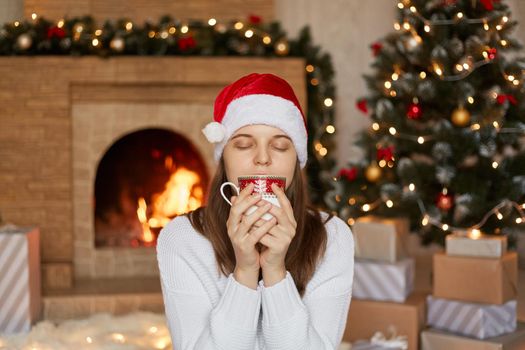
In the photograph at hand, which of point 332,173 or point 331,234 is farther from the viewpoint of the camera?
point 332,173

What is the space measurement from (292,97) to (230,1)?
2912mm

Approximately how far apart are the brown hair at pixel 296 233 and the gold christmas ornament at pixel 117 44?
251 centimetres

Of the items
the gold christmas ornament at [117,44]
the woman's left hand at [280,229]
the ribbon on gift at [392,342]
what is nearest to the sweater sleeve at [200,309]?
the woman's left hand at [280,229]

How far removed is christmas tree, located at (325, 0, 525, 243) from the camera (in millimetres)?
3674

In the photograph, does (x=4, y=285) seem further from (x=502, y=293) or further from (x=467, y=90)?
(x=467, y=90)

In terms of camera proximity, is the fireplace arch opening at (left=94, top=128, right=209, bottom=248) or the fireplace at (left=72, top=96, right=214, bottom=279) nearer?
the fireplace at (left=72, top=96, right=214, bottom=279)

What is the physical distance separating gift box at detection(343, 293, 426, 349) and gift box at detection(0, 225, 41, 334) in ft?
4.68

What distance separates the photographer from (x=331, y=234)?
1.66 m

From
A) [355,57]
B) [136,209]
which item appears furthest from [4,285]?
[355,57]

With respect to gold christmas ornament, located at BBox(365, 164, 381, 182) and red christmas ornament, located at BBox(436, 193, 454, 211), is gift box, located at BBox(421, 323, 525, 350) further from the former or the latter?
gold christmas ornament, located at BBox(365, 164, 381, 182)

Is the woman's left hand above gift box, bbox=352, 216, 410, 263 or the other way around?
above

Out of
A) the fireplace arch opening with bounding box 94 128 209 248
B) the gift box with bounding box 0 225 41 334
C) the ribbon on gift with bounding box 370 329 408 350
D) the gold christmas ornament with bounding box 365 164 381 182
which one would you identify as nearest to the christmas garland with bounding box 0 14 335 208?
the gold christmas ornament with bounding box 365 164 381 182

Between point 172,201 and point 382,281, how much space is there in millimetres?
1542

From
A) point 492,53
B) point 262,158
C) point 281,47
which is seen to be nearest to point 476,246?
point 492,53
